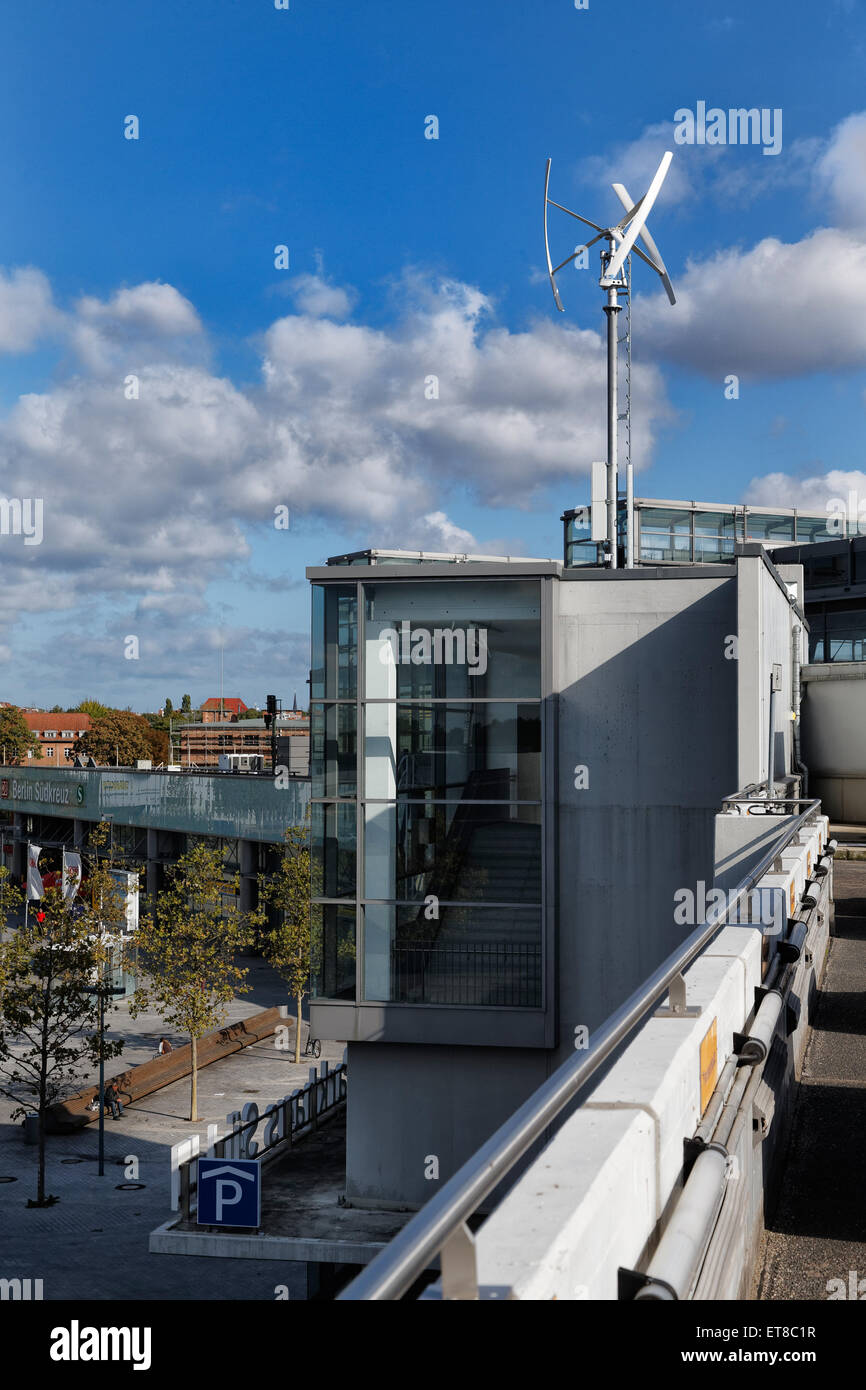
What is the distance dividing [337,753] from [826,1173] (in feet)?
A: 49.9

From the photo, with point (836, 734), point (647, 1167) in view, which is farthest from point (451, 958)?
point (836, 734)

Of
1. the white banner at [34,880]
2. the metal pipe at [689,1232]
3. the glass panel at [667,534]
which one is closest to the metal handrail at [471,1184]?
the metal pipe at [689,1232]

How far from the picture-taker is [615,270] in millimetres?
28016

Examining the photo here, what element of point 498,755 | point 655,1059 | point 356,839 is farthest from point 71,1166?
point 655,1059

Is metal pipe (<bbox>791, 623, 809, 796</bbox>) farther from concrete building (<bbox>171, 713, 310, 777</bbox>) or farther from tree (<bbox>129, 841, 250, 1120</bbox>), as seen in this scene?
concrete building (<bbox>171, 713, 310, 777</bbox>)

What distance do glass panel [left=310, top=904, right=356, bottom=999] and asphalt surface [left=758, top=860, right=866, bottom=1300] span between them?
38.4ft

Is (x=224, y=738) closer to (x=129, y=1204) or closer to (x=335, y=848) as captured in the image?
(x=129, y=1204)

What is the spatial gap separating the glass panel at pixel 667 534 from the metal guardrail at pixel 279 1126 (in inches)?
1697

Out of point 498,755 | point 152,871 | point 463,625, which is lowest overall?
point 152,871

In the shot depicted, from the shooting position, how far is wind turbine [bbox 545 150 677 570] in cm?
2688

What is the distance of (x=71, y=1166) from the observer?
100 feet

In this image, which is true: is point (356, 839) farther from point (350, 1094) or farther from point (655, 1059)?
point (655, 1059)

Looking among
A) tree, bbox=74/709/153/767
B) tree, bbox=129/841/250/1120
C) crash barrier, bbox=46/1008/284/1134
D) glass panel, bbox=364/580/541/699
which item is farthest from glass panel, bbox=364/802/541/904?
tree, bbox=74/709/153/767
